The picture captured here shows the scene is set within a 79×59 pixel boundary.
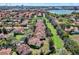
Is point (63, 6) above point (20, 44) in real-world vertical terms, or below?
above

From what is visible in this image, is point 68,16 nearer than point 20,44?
Answer: No

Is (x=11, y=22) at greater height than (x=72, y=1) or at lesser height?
lesser

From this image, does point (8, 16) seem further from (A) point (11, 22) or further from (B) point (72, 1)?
(B) point (72, 1)

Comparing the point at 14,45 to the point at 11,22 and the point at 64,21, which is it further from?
the point at 64,21
